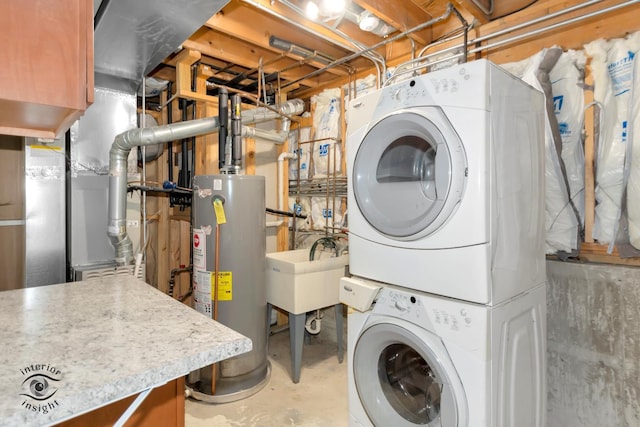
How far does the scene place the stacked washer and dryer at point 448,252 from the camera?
4.13 feet

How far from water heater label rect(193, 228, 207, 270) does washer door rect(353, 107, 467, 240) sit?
1187 mm

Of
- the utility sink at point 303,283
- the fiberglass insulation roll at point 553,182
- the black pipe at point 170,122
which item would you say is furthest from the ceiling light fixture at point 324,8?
the black pipe at point 170,122

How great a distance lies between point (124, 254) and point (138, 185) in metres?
0.72

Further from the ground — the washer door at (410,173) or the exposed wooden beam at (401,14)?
the exposed wooden beam at (401,14)

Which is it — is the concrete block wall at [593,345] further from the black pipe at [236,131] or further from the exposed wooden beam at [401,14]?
the black pipe at [236,131]

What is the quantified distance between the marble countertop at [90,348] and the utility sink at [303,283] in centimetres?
135

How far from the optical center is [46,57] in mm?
958

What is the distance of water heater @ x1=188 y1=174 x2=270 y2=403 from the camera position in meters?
2.28

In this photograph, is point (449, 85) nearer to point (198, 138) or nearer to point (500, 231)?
point (500, 231)

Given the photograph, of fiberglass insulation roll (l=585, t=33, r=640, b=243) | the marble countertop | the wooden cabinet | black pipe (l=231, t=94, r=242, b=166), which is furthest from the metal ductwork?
fiberglass insulation roll (l=585, t=33, r=640, b=243)

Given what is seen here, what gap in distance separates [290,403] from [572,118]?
2.35m

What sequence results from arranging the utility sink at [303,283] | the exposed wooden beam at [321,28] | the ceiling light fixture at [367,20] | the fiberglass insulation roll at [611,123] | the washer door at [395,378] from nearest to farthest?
the washer door at [395,378], the fiberglass insulation roll at [611,123], the exposed wooden beam at [321,28], the ceiling light fixture at [367,20], the utility sink at [303,283]

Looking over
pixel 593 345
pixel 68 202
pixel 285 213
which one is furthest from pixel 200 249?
pixel 593 345
